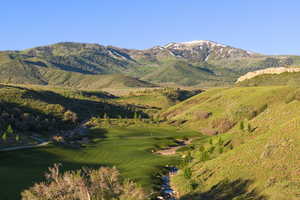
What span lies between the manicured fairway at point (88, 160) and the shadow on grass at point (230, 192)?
16.0m

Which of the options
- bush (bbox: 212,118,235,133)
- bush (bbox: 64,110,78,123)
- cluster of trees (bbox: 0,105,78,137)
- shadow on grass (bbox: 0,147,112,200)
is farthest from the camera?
bush (bbox: 64,110,78,123)

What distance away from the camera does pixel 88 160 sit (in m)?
103

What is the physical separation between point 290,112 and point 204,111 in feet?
327

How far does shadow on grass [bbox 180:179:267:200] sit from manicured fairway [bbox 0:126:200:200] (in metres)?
16.0

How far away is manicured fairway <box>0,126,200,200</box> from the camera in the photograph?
247ft

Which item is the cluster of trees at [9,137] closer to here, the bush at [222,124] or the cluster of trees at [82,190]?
the cluster of trees at [82,190]

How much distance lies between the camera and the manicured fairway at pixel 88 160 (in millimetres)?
75438

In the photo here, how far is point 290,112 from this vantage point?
3428 inches

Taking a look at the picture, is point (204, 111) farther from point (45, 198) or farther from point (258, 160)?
point (45, 198)

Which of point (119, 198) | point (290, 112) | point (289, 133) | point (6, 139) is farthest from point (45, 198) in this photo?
point (6, 139)

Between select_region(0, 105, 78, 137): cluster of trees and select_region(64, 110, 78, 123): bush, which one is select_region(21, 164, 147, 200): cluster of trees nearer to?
select_region(0, 105, 78, 137): cluster of trees

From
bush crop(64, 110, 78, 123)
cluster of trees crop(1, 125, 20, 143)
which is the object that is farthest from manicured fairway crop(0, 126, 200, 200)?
bush crop(64, 110, 78, 123)

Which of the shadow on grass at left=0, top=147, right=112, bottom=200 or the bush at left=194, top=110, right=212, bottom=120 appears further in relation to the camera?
the bush at left=194, top=110, right=212, bottom=120

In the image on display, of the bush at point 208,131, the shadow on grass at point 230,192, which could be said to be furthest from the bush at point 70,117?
the shadow on grass at point 230,192
